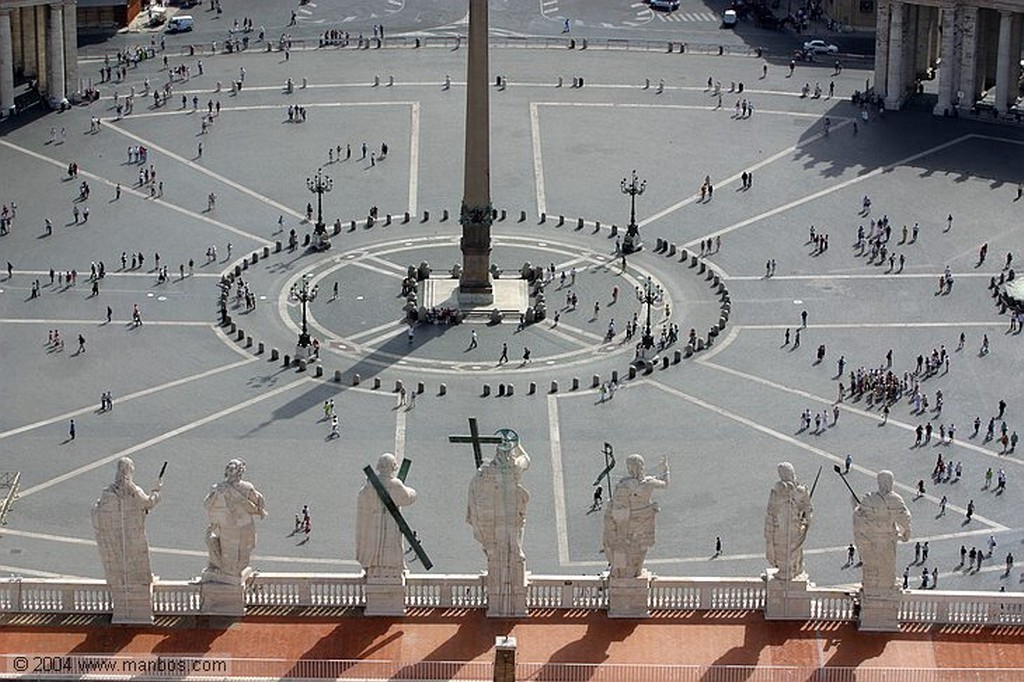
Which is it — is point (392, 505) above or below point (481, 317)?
above

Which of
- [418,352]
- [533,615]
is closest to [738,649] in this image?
[533,615]

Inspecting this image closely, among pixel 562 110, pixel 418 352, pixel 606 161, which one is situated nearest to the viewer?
pixel 418 352

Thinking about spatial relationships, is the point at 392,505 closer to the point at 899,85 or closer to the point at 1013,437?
the point at 1013,437

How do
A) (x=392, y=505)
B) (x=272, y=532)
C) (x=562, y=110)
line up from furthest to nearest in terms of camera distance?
(x=562, y=110) < (x=272, y=532) < (x=392, y=505)

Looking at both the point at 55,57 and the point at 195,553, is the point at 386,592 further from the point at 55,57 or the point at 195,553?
the point at 55,57

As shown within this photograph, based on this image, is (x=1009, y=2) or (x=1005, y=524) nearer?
(x=1005, y=524)

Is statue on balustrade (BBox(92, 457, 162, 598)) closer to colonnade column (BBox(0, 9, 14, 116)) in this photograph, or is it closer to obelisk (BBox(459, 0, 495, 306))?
obelisk (BBox(459, 0, 495, 306))

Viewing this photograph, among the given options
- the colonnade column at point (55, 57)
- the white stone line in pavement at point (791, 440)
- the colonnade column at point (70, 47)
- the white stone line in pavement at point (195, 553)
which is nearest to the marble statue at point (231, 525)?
the white stone line in pavement at point (195, 553)

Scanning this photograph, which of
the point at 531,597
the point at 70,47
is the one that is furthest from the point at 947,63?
the point at 531,597

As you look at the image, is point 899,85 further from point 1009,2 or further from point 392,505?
point 392,505
